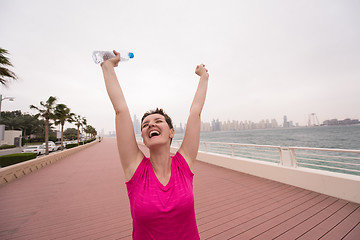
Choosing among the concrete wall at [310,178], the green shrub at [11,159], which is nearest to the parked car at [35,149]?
the green shrub at [11,159]

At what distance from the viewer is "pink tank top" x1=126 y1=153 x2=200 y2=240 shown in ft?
2.91

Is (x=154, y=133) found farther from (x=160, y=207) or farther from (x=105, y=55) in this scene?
(x=105, y=55)

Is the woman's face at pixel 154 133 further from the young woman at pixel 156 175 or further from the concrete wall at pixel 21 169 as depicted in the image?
the concrete wall at pixel 21 169

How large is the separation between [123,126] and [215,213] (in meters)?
3.05

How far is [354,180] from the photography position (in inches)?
124

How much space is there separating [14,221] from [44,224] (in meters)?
0.75

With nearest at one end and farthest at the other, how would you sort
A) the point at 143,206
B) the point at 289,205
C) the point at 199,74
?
the point at 143,206 → the point at 199,74 → the point at 289,205

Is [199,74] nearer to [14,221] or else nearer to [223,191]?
[223,191]

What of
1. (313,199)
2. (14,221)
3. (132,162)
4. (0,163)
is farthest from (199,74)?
(0,163)

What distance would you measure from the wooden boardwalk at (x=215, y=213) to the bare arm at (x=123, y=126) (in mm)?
2283

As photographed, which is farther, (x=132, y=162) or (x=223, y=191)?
(x=223, y=191)

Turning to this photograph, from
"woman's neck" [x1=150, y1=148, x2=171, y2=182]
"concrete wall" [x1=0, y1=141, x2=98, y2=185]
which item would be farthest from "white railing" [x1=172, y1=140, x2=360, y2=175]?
"concrete wall" [x1=0, y1=141, x2=98, y2=185]

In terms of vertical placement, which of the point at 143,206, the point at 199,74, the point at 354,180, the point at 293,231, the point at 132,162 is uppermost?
the point at 199,74

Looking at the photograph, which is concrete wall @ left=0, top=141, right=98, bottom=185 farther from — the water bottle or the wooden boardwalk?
the water bottle
